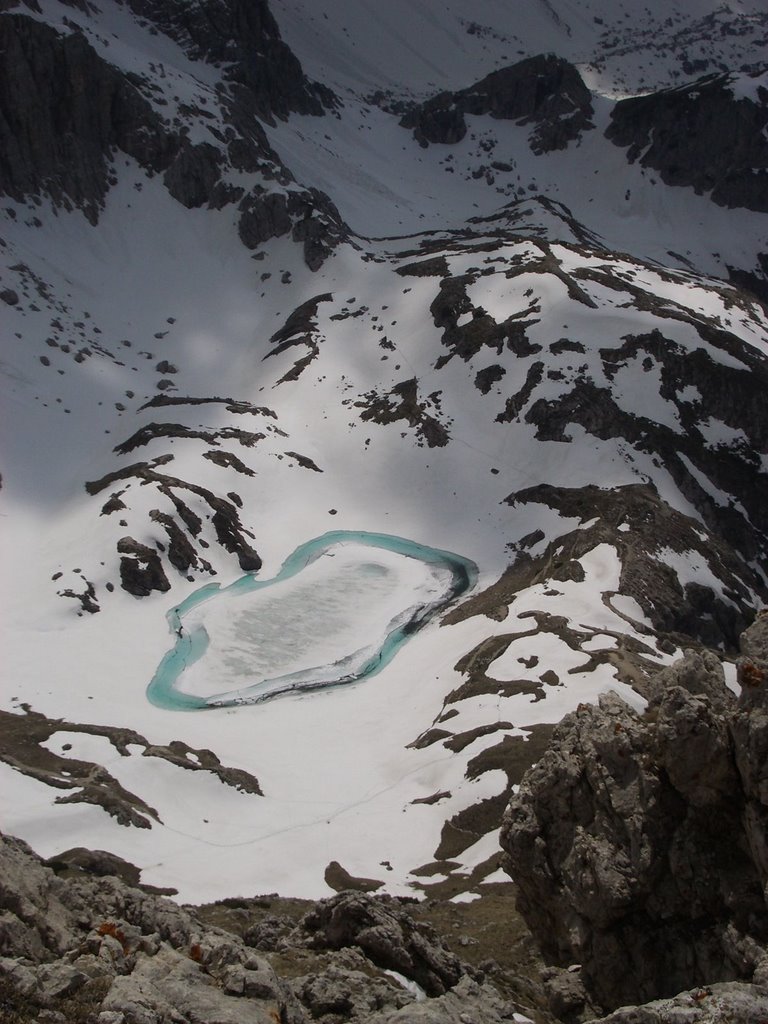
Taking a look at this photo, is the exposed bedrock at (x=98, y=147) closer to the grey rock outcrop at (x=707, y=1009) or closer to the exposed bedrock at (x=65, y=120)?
the exposed bedrock at (x=65, y=120)

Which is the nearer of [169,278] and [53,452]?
[53,452]

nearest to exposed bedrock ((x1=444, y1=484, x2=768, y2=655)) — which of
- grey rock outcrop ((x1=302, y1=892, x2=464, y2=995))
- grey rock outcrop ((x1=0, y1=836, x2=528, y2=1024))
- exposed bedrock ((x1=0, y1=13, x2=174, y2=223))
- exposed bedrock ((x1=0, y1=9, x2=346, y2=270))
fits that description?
grey rock outcrop ((x1=302, y1=892, x2=464, y2=995))

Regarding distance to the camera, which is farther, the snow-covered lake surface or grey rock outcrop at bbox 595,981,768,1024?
the snow-covered lake surface

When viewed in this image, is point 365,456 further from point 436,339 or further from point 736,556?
point 736,556

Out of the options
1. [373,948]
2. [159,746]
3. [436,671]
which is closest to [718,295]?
[436,671]

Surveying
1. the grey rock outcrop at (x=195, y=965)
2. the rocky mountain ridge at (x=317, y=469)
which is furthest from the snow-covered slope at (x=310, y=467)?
the grey rock outcrop at (x=195, y=965)

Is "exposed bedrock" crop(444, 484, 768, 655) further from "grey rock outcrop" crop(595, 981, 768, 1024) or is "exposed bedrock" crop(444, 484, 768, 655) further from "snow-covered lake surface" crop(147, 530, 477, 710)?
"grey rock outcrop" crop(595, 981, 768, 1024)
